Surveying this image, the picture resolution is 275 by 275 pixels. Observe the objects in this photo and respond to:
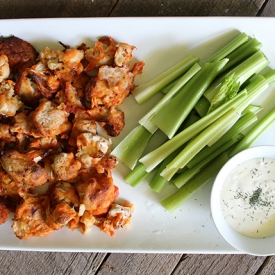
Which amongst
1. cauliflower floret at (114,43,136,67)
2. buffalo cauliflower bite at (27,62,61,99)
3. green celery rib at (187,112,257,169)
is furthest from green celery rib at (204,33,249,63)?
buffalo cauliflower bite at (27,62,61,99)

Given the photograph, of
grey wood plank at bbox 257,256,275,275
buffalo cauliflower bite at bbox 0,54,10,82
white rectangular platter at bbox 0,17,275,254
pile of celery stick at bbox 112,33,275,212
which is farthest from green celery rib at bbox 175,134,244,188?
buffalo cauliflower bite at bbox 0,54,10,82

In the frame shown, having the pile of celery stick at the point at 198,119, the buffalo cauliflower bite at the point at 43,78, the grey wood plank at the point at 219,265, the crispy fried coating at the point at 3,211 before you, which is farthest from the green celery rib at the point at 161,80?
the grey wood plank at the point at 219,265

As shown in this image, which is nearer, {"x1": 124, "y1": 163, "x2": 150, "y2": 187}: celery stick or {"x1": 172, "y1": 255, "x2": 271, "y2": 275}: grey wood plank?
{"x1": 124, "y1": 163, "x2": 150, "y2": 187}: celery stick

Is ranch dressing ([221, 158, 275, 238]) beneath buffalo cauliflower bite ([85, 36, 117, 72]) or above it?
beneath

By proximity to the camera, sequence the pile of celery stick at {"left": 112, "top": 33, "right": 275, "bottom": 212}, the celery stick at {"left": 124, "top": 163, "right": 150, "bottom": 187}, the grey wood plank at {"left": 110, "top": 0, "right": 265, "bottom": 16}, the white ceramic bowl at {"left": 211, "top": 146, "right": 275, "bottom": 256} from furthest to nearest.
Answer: the grey wood plank at {"left": 110, "top": 0, "right": 265, "bottom": 16} → the celery stick at {"left": 124, "top": 163, "right": 150, "bottom": 187} → the pile of celery stick at {"left": 112, "top": 33, "right": 275, "bottom": 212} → the white ceramic bowl at {"left": 211, "top": 146, "right": 275, "bottom": 256}

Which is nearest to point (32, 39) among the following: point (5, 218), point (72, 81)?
point (72, 81)

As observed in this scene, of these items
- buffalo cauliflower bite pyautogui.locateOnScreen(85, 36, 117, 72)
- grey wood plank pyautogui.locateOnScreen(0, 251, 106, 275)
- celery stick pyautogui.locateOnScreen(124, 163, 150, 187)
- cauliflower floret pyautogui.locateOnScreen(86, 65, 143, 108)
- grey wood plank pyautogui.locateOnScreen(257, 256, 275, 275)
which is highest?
buffalo cauliflower bite pyautogui.locateOnScreen(85, 36, 117, 72)

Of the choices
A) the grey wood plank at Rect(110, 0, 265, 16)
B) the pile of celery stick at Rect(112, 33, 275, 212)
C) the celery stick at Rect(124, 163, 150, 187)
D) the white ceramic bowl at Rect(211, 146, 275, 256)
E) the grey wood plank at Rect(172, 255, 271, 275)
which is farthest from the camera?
the grey wood plank at Rect(172, 255, 271, 275)

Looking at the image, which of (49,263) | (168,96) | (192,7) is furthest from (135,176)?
(192,7)

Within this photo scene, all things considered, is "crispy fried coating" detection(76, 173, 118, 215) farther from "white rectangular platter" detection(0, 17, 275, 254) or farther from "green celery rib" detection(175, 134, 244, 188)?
"green celery rib" detection(175, 134, 244, 188)
